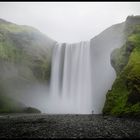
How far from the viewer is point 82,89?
242ft

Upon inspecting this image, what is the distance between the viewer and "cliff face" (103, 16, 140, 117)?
39.5 meters

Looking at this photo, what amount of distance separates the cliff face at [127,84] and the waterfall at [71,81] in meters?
20.1

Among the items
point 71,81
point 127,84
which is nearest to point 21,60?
point 71,81

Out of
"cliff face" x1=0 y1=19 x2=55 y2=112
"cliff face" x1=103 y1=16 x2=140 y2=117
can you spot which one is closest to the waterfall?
"cliff face" x1=0 y1=19 x2=55 y2=112

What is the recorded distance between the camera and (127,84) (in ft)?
140

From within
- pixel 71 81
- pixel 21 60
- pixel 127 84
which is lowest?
pixel 71 81

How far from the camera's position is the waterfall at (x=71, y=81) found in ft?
240

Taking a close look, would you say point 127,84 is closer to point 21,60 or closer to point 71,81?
point 71,81

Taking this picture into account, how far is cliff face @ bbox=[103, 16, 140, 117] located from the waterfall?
2011 centimetres

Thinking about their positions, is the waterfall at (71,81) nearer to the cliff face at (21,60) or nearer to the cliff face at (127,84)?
the cliff face at (21,60)

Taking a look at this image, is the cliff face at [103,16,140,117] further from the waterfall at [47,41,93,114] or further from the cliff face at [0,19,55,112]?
the cliff face at [0,19,55,112]

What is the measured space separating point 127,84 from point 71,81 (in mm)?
34658

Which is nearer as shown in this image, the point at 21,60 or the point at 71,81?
the point at 71,81

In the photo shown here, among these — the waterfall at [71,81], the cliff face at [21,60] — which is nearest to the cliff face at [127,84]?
the waterfall at [71,81]
